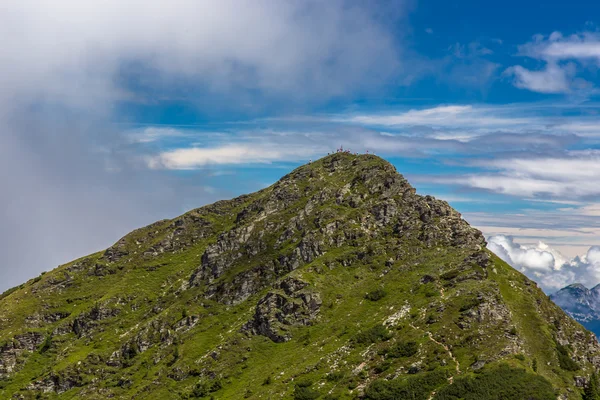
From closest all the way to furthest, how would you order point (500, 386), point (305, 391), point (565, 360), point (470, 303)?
point (500, 386)
point (305, 391)
point (565, 360)
point (470, 303)

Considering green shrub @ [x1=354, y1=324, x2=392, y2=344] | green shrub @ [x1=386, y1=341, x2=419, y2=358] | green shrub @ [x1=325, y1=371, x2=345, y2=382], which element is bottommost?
green shrub @ [x1=325, y1=371, x2=345, y2=382]

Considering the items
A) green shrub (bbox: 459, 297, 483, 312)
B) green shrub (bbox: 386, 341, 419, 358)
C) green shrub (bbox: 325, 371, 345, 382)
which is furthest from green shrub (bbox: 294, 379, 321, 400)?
green shrub (bbox: 459, 297, 483, 312)

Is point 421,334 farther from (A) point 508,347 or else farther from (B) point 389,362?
(A) point 508,347

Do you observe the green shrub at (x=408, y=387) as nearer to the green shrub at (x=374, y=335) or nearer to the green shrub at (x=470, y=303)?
the green shrub at (x=374, y=335)

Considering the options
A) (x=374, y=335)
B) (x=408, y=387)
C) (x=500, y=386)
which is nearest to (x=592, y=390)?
(x=500, y=386)

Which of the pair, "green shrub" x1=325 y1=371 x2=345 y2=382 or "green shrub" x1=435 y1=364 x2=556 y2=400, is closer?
"green shrub" x1=435 y1=364 x2=556 y2=400

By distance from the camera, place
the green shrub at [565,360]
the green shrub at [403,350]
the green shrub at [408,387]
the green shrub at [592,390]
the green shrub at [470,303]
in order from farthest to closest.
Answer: the green shrub at [470,303] < the green shrub at [565,360] < the green shrub at [403,350] < the green shrub at [592,390] < the green shrub at [408,387]

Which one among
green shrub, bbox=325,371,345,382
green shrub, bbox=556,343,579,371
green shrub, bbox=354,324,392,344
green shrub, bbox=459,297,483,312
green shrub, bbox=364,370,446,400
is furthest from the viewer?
green shrub, bbox=354,324,392,344

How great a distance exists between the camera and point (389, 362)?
16875cm

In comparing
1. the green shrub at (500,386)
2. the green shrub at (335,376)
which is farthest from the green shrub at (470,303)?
the green shrub at (335,376)

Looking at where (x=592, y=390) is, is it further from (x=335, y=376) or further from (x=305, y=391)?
(x=305, y=391)

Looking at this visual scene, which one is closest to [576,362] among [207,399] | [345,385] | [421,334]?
[421,334]

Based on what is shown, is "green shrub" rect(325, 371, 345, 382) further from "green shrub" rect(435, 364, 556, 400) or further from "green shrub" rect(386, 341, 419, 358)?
"green shrub" rect(435, 364, 556, 400)

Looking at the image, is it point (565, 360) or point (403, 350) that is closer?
point (403, 350)
